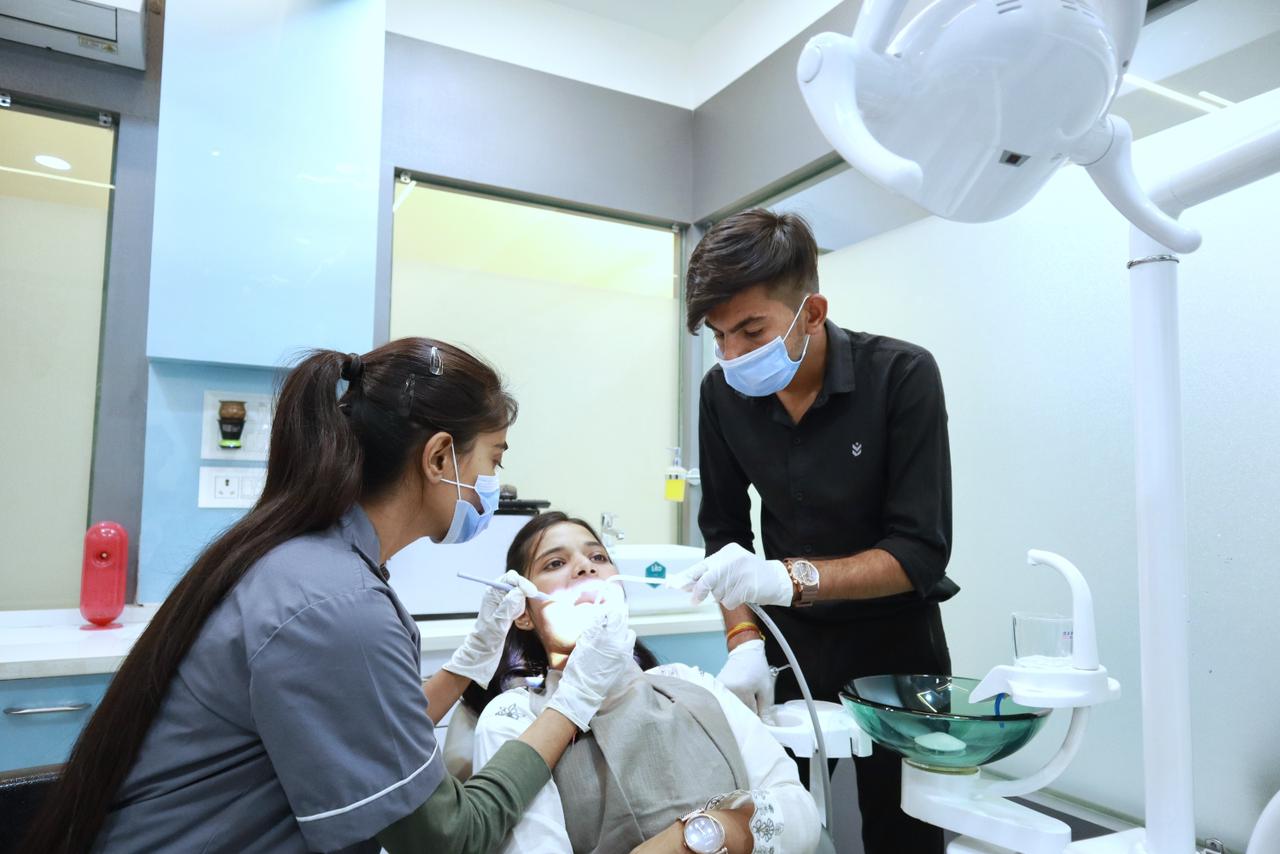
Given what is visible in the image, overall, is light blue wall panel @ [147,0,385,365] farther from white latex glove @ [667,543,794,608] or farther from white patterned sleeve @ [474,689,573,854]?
white latex glove @ [667,543,794,608]

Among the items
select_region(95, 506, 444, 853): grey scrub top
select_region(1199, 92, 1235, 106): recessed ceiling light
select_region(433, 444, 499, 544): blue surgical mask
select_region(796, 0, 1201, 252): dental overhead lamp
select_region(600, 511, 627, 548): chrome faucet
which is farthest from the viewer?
select_region(600, 511, 627, 548): chrome faucet

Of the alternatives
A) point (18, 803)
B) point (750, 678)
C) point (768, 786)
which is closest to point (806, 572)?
point (750, 678)

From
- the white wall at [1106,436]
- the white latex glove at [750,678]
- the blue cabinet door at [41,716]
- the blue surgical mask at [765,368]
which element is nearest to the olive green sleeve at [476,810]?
the white latex glove at [750,678]

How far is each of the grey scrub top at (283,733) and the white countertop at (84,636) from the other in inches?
39.1

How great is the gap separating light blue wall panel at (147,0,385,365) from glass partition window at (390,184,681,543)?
0.44 metres

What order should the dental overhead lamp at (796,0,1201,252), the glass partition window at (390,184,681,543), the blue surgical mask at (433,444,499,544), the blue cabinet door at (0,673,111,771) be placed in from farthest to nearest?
the glass partition window at (390,184,681,543)
the blue cabinet door at (0,673,111,771)
the blue surgical mask at (433,444,499,544)
the dental overhead lamp at (796,0,1201,252)

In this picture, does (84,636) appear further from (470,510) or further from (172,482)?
(470,510)

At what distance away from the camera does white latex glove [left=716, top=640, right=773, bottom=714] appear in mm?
1500

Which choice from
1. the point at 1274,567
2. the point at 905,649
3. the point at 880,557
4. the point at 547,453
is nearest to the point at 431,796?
the point at 880,557

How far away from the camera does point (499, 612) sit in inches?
60.0

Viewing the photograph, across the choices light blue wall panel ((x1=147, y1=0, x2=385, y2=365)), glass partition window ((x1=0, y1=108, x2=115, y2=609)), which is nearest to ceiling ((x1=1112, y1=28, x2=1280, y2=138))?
light blue wall panel ((x1=147, y1=0, x2=385, y2=365))

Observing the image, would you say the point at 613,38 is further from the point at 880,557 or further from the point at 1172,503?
the point at 1172,503

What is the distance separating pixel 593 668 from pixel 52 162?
2298 millimetres

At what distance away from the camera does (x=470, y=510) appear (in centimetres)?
132
